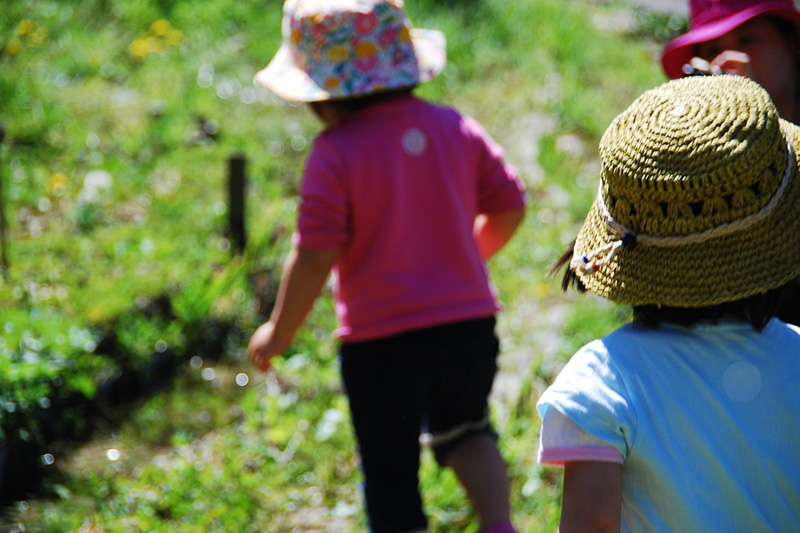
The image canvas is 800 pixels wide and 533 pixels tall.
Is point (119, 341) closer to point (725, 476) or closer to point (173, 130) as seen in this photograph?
point (173, 130)

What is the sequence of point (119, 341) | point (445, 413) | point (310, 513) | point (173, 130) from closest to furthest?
point (445, 413)
point (310, 513)
point (119, 341)
point (173, 130)

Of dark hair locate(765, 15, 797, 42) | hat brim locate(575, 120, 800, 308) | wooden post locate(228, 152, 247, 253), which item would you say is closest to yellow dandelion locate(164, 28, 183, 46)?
wooden post locate(228, 152, 247, 253)

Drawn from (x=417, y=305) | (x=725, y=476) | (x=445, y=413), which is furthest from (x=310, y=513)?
(x=725, y=476)

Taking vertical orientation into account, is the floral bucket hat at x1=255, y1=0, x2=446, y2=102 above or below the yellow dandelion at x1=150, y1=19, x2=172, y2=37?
above

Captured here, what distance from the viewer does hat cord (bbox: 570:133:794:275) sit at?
1204 millimetres

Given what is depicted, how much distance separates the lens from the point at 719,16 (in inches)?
84.2

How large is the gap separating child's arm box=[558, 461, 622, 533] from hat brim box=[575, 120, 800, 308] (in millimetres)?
243

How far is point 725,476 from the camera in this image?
49.6 inches

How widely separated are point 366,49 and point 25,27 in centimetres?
368

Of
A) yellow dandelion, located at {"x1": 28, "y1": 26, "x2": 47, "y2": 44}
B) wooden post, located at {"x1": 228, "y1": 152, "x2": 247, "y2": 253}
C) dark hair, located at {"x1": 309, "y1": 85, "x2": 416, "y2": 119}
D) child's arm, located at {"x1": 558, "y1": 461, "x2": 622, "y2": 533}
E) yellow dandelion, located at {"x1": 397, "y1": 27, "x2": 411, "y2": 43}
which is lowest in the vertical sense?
wooden post, located at {"x1": 228, "y1": 152, "x2": 247, "y2": 253}

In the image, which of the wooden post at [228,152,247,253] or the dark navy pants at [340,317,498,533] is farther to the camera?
the wooden post at [228,152,247,253]

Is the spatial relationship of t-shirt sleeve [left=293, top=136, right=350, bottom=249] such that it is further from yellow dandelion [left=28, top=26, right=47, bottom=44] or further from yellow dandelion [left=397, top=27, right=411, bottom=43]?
yellow dandelion [left=28, top=26, right=47, bottom=44]

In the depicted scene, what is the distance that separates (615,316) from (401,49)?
5.21 ft

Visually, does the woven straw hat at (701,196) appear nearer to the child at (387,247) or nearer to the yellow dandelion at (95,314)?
the child at (387,247)
